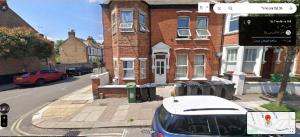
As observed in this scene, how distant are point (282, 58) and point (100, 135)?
1461 centimetres

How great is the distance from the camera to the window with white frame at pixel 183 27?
16.7 m

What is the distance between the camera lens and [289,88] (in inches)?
515

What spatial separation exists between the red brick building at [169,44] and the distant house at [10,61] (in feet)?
44.2

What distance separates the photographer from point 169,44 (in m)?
16.9

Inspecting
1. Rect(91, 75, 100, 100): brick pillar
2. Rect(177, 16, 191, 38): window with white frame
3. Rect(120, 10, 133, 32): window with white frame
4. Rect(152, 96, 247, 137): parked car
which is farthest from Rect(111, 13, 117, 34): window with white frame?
Rect(152, 96, 247, 137): parked car

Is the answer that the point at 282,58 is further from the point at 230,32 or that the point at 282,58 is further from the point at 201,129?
the point at 201,129

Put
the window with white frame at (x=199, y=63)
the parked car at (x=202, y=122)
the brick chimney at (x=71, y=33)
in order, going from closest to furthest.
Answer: the parked car at (x=202, y=122)
the window with white frame at (x=199, y=63)
the brick chimney at (x=71, y=33)

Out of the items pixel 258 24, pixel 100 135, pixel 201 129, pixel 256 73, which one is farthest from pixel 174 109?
pixel 256 73

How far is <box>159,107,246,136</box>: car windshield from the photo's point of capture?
13.5 ft

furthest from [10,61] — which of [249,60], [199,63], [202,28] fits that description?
[249,60]

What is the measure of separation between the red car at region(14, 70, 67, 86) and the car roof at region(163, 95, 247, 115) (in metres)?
19.7

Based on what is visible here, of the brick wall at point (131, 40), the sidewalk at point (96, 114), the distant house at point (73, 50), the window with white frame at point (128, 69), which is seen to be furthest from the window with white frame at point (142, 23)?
the distant house at point (73, 50)
